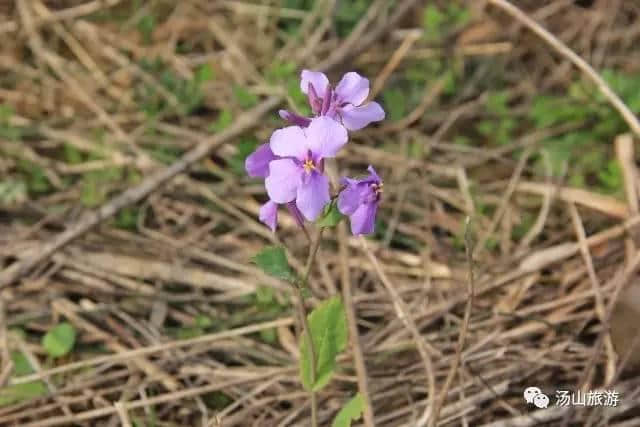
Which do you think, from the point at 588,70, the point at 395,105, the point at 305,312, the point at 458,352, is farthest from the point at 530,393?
the point at 395,105

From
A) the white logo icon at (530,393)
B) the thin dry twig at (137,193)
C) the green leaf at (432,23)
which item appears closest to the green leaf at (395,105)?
the green leaf at (432,23)

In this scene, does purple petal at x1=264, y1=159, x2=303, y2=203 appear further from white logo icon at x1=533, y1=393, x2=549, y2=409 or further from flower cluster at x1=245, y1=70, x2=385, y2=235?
white logo icon at x1=533, y1=393, x2=549, y2=409

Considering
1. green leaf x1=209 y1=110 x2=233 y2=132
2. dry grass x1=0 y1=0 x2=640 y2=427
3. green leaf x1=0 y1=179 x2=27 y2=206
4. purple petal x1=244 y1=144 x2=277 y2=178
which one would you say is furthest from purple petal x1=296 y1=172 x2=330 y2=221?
green leaf x1=0 y1=179 x2=27 y2=206

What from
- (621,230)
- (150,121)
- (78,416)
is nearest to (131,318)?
(78,416)

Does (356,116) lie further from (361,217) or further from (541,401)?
(541,401)

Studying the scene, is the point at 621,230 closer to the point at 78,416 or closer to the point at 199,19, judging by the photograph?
the point at 78,416

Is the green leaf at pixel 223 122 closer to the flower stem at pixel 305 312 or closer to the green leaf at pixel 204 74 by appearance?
the green leaf at pixel 204 74
